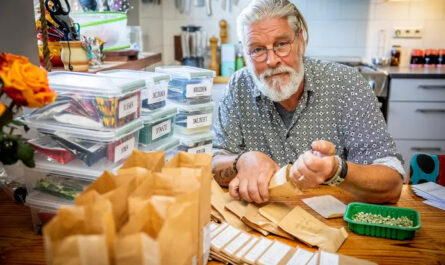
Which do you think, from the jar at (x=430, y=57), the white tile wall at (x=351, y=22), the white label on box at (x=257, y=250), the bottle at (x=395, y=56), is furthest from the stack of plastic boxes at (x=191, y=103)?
the jar at (x=430, y=57)

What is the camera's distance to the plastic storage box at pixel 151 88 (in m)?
1.04

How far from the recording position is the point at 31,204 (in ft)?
3.10

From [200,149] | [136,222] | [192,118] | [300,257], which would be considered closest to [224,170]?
[200,149]

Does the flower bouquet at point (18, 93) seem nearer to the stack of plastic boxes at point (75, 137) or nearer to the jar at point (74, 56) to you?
the stack of plastic boxes at point (75, 137)

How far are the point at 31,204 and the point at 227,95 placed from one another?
3.43 feet

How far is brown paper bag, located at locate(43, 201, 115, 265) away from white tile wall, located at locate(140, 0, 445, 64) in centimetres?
283

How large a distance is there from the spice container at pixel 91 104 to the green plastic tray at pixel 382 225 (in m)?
0.65

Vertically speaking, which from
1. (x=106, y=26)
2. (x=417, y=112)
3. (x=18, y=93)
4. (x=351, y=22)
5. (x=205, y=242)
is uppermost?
(x=351, y=22)

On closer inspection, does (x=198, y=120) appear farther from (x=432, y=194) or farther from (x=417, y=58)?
(x=417, y=58)

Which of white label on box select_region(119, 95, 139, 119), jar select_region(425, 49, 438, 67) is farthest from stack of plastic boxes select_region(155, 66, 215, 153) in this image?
jar select_region(425, 49, 438, 67)

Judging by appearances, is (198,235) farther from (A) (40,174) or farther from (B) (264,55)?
(B) (264,55)

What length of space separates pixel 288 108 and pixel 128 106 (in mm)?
901

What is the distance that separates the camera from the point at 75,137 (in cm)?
94

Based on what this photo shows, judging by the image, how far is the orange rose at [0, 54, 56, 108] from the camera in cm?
68
